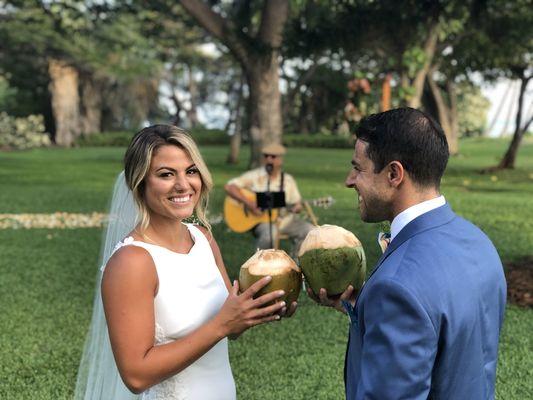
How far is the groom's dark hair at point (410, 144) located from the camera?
183 cm

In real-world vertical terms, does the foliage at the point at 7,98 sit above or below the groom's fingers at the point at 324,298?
below

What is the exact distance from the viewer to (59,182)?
22984 millimetres

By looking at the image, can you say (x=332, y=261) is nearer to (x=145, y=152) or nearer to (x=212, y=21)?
(x=145, y=152)

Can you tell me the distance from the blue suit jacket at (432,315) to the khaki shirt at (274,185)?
23.0ft

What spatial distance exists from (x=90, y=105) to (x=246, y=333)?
45722 mm

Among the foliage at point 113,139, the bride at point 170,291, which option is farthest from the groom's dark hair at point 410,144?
the foliage at point 113,139

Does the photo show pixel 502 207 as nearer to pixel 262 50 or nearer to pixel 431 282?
pixel 262 50

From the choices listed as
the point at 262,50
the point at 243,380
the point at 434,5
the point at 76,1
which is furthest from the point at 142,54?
the point at 243,380

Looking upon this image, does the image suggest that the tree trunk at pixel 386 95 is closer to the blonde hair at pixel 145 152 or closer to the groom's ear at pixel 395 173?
the blonde hair at pixel 145 152

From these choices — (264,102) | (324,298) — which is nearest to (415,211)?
(324,298)

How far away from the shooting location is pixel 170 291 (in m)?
2.40

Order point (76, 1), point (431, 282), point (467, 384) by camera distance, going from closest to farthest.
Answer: point (431, 282), point (467, 384), point (76, 1)

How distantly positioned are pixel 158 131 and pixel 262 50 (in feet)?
33.8

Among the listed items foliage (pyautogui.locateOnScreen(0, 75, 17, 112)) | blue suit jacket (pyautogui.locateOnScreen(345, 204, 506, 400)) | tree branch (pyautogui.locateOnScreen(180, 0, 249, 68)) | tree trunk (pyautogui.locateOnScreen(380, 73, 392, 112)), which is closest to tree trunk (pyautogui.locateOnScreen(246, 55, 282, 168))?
tree branch (pyautogui.locateOnScreen(180, 0, 249, 68))
